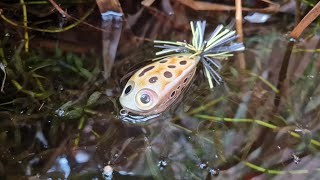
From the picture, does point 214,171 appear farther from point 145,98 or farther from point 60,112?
point 60,112

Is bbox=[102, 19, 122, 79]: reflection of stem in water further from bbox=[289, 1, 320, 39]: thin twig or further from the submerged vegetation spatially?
bbox=[289, 1, 320, 39]: thin twig

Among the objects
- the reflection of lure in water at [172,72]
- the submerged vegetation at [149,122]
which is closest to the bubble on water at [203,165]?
the submerged vegetation at [149,122]

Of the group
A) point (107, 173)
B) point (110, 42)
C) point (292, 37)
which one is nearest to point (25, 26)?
point (110, 42)

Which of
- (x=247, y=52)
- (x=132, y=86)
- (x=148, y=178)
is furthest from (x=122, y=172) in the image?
(x=247, y=52)

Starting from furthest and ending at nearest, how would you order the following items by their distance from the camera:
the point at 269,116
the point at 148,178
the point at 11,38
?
the point at 11,38 → the point at 269,116 → the point at 148,178

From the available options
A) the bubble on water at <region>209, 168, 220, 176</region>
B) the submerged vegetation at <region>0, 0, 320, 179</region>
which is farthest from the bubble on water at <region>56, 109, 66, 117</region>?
the bubble on water at <region>209, 168, 220, 176</region>

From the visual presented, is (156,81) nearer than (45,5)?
Yes

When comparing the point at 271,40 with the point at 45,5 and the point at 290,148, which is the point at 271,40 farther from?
the point at 45,5

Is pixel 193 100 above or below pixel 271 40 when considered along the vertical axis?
below
